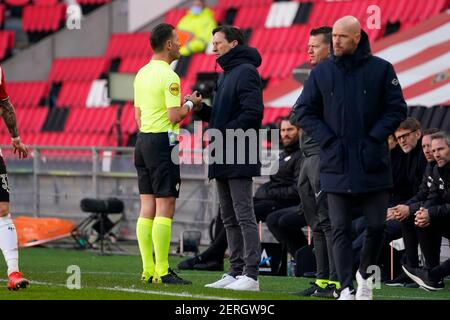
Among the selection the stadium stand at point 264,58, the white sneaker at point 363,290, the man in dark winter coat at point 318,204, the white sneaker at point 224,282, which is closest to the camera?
the white sneaker at point 363,290

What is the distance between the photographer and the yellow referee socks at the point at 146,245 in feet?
32.7

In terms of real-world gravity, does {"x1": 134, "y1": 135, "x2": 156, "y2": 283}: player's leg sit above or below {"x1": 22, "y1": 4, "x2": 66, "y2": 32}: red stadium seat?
below

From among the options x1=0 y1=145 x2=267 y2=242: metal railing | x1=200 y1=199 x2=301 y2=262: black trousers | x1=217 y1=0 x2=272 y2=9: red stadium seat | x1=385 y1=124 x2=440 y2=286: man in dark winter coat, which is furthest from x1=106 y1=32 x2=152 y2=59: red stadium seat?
x1=385 y1=124 x2=440 y2=286: man in dark winter coat

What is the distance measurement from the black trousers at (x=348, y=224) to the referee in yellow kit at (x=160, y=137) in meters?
1.78

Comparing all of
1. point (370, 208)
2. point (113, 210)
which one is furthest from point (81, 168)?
point (370, 208)

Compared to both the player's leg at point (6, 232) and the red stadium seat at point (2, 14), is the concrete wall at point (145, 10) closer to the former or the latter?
the red stadium seat at point (2, 14)

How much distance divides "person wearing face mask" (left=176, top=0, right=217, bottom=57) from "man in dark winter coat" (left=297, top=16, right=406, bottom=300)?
45.3ft

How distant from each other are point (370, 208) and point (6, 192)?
8.53 feet

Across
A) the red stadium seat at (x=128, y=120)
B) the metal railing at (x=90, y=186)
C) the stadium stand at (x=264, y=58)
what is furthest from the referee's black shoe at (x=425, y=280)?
the red stadium seat at (x=128, y=120)

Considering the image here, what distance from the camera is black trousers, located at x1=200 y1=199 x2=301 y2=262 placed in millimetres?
12141

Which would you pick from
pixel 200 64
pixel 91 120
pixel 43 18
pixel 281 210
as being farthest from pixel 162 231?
pixel 43 18

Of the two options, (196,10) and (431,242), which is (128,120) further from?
(431,242)

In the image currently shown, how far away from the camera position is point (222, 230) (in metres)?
12.4

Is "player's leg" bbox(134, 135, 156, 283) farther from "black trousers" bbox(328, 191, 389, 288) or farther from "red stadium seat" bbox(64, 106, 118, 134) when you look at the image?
"red stadium seat" bbox(64, 106, 118, 134)
